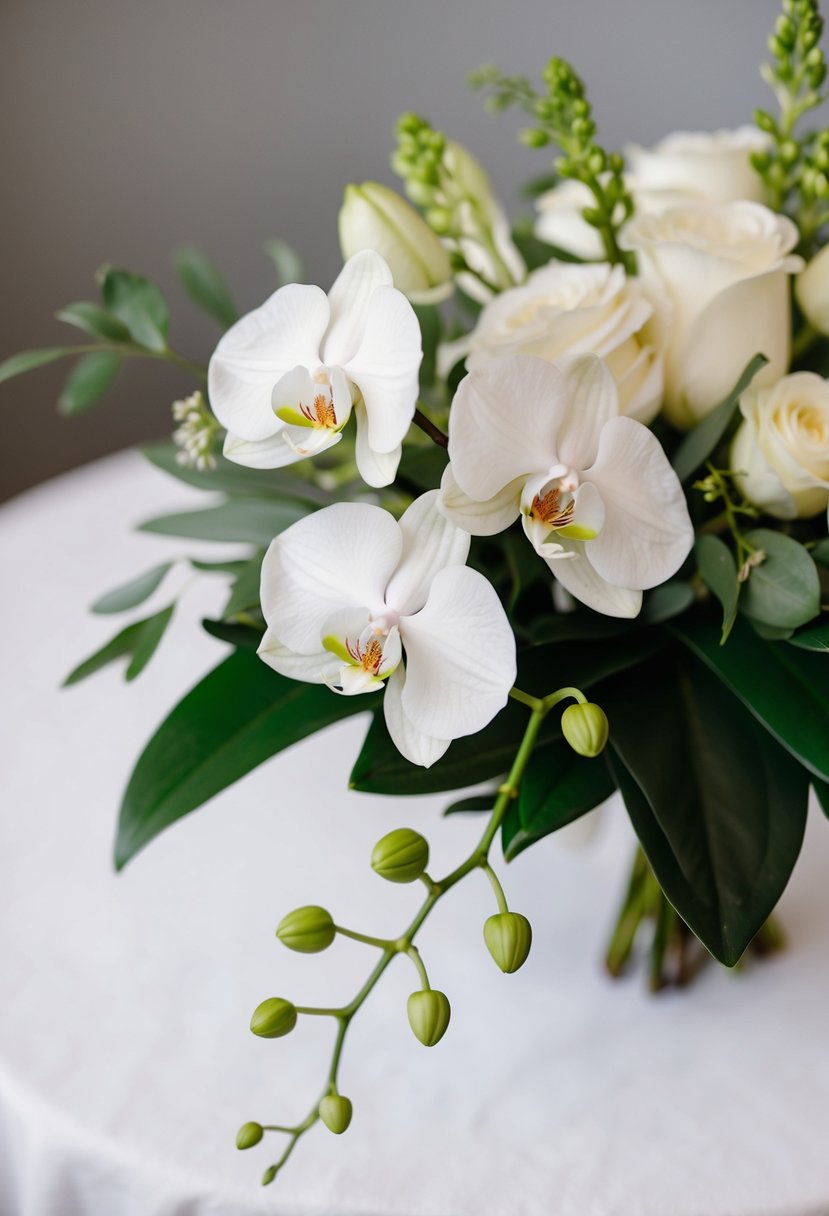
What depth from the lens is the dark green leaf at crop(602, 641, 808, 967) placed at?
44 cm

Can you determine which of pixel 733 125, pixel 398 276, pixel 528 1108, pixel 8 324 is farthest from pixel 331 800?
pixel 733 125

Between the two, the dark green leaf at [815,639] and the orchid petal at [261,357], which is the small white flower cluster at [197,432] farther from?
the dark green leaf at [815,639]

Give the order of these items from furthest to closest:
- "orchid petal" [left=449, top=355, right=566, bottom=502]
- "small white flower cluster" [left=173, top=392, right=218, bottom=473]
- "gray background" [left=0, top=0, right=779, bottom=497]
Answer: "gray background" [left=0, top=0, right=779, bottom=497], "small white flower cluster" [left=173, top=392, right=218, bottom=473], "orchid petal" [left=449, top=355, right=566, bottom=502]

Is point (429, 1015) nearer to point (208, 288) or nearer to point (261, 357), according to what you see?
point (261, 357)

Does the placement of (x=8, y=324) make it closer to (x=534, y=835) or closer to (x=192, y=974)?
(x=192, y=974)

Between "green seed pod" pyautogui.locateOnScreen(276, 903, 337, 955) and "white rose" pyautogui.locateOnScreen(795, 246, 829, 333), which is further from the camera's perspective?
"white rose" pyautogui.locateOnScreen(795, 246, 829, 333)

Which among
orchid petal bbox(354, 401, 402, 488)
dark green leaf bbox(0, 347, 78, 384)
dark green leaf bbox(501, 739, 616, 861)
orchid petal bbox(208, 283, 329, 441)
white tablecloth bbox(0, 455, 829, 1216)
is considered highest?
orchid petal bbox(208, 283, 329, 441)

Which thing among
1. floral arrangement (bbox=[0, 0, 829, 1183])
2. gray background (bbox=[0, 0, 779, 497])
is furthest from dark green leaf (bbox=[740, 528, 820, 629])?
gray background (bbox=[0, 0, 779, 497])

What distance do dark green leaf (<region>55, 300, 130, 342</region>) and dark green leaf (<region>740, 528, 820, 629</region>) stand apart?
34cm

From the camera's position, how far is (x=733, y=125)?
5.51 feet

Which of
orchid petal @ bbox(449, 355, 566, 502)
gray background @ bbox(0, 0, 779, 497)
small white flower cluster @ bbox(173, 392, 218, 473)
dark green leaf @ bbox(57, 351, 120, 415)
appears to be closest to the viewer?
orchid petal @ bbox(449, 355, 566, 502)

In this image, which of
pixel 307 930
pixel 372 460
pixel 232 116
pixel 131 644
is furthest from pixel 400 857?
pixel 232 116

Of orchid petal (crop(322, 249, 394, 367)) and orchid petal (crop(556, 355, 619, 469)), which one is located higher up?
orchid petal (crop(322, 249, 394, 367))

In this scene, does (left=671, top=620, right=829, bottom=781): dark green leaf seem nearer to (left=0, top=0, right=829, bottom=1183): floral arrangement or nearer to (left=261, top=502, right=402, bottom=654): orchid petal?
(left=0, top=0, right=829, bottom=1183): floral arrangement
